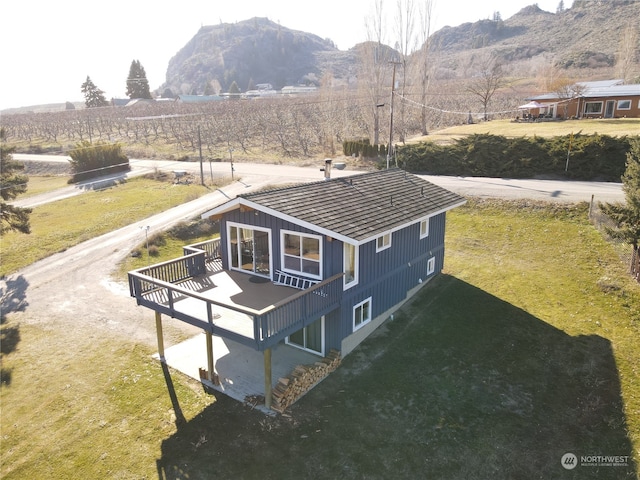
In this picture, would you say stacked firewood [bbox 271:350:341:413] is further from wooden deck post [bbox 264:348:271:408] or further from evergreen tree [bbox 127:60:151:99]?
evergreen tree [bbox 127:60:151:99]

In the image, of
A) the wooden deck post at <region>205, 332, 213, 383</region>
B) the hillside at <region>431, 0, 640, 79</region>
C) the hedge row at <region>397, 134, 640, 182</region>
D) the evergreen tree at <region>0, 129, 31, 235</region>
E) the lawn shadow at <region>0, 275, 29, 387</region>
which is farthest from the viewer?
the hillside at <region>431, 0, 640, 79</region>

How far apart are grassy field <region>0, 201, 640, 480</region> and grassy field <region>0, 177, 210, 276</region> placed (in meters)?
10.4

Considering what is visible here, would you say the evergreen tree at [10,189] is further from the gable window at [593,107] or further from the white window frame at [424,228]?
the gable window at [593,107]

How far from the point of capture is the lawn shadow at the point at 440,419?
33.9ft

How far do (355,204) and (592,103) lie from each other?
45316 millimetres

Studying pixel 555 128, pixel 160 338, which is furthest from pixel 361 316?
pixel 555 128

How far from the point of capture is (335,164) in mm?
39625

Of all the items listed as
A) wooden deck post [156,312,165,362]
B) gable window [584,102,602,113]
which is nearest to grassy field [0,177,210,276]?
wooden deck post [156,312,165,362]

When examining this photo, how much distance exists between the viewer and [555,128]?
139 feet

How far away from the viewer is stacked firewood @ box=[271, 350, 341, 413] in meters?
12.2

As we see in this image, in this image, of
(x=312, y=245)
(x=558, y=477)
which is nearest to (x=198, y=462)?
(x=312, y=245)

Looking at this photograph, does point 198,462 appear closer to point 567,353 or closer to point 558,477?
point 558,477

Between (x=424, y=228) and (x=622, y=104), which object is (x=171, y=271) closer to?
(x=424, y=228)

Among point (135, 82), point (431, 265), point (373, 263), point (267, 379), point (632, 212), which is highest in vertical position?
point (135, 82)
